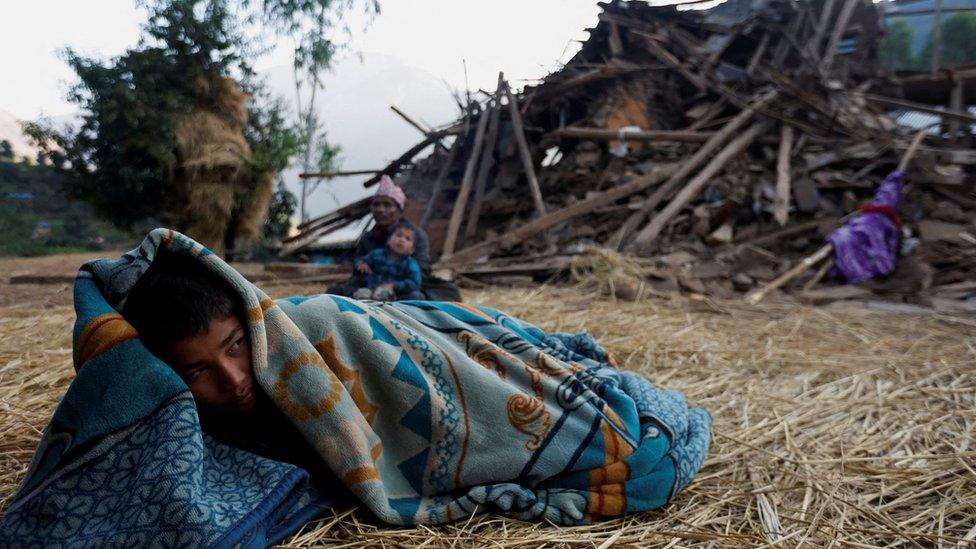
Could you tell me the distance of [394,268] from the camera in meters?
3.94

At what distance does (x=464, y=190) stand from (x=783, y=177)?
4.18 meters

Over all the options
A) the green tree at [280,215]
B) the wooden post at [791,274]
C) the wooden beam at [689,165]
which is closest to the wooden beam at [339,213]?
the green tree at [280,215]

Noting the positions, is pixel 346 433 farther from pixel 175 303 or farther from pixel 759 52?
pixel 759 52

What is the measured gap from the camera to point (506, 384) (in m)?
1.49

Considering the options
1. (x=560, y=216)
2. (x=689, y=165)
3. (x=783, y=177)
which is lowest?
(x=560, y=216)

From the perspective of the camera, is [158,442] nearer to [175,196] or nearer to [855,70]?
[175,196]

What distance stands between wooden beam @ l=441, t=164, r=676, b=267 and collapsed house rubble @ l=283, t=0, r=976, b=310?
24 mm

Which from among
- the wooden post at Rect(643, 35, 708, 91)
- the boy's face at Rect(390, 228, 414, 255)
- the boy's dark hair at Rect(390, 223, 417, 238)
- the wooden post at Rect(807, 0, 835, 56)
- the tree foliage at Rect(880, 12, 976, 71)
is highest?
the tree foliage at Rect(880, 12, 976, 71)

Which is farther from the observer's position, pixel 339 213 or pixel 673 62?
pixel 339 213

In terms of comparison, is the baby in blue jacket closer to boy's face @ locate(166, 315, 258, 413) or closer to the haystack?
boy's face @ locate(166, 315, 258, 413)

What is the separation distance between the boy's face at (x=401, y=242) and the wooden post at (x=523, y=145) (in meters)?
3.80

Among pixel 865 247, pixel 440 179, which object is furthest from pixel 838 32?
pixel 440 179

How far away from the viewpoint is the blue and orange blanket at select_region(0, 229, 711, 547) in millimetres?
1081

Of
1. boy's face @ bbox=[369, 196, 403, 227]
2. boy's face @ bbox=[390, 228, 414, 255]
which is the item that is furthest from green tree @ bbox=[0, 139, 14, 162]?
boy's face @ bbox=[390, 228, 414, 255]
